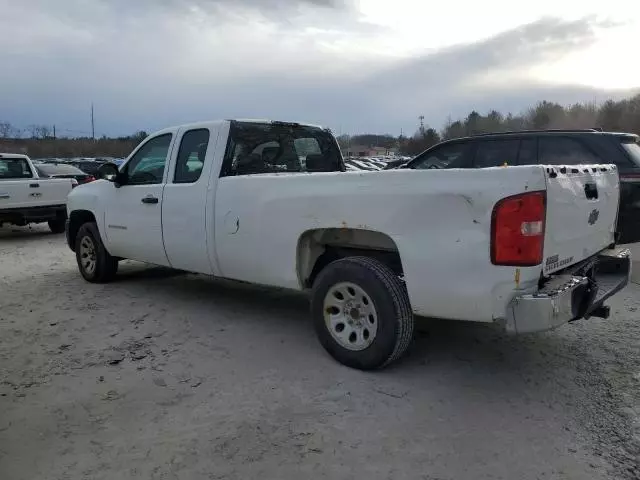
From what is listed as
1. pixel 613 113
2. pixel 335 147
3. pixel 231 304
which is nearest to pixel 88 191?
pixel 231 304

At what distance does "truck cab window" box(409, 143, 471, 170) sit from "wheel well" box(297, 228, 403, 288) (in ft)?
12.4

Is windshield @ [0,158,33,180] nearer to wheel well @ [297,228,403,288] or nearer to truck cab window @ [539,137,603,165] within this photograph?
wheel well @ [297,228,403,288]

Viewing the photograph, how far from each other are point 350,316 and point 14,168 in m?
11.3

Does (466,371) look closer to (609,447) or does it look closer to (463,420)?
(463,420)

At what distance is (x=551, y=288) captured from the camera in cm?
347

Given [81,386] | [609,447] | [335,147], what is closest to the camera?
[609,447]

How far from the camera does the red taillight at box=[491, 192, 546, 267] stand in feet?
10.6

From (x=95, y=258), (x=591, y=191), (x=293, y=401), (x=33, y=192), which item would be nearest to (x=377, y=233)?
(x=293, y=401)

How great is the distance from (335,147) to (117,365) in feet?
11.6

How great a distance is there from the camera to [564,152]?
697 cm

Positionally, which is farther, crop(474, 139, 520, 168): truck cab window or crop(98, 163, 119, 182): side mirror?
crop(474, 139, 520, 168): truck cab window

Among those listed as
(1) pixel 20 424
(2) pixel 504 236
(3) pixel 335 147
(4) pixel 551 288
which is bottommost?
(1) pixel 20 424

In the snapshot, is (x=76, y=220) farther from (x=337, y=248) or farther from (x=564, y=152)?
(x=564, y=152)

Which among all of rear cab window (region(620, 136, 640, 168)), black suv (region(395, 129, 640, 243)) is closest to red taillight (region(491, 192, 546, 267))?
black suv (region(395, 129, 640, 243))
